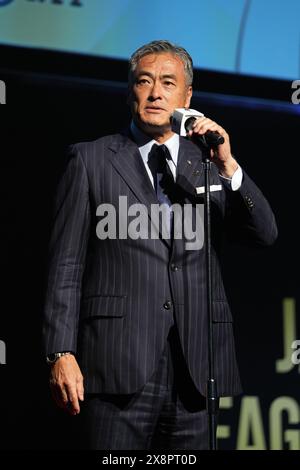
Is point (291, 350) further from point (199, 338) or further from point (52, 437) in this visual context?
point (199, 338)

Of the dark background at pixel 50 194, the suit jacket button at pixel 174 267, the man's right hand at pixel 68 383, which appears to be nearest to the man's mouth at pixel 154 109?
the suit jacket button at pixel 174 267

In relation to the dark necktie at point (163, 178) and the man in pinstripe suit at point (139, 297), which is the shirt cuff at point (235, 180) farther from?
the dark necktie at point (163, 178)

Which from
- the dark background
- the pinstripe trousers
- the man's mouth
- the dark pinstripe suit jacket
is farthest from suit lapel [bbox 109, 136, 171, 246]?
the dark background

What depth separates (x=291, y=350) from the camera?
3469 mm

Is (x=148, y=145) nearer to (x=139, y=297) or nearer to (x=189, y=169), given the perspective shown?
(x=189, y=169)

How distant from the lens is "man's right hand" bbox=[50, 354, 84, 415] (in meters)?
2.05

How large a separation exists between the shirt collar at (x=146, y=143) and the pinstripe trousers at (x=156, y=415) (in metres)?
0.52

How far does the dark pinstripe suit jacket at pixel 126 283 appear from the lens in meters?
2.13

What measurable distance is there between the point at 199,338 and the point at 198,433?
0.25 metres

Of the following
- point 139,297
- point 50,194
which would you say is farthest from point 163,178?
point 50,194

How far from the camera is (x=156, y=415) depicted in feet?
6.98

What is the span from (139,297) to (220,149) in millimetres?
449
